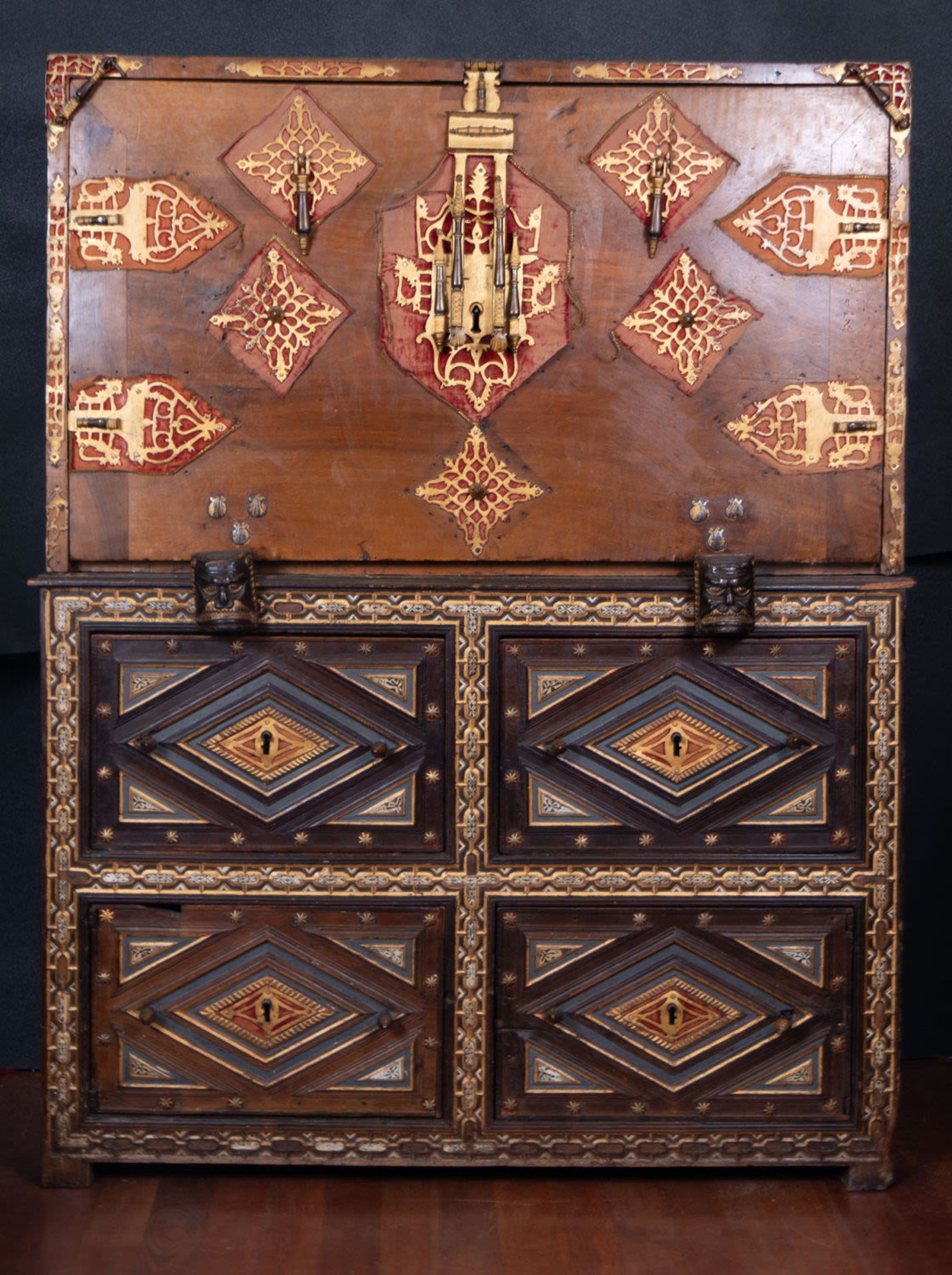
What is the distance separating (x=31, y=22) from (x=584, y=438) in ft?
6.74

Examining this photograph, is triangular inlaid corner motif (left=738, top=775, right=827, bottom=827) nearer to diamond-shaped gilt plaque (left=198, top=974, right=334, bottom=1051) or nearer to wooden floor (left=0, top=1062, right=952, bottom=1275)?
wooden floor (left=0, top=1062, right=952, bottom=1275)

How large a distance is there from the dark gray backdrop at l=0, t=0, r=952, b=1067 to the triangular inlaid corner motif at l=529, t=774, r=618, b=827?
1.36 m

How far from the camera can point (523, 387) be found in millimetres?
3340

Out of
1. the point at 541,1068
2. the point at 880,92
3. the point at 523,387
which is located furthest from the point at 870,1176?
the point at 880,92

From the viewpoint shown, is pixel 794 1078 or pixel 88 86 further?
pixel 794 1078

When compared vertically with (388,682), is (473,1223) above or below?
below

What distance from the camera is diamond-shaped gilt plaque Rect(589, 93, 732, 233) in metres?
3.29

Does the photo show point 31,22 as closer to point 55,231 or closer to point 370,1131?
point 55,231

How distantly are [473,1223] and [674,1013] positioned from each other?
64cm

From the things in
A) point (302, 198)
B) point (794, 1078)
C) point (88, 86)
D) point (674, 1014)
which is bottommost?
point (794, 1078)

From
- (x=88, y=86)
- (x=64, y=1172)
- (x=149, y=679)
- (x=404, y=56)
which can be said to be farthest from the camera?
(x=404, y=56)

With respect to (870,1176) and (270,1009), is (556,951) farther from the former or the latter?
(870,1176)

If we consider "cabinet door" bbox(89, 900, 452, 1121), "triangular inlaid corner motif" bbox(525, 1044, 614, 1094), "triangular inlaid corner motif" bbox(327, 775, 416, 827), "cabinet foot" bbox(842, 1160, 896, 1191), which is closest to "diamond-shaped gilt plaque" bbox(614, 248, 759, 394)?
"triangular inlaid corner motif" bbox(327, 775, 416, 827)

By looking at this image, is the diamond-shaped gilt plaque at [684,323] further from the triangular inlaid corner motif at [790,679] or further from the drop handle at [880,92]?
the triangular inlaid corner motif at [790,679]
